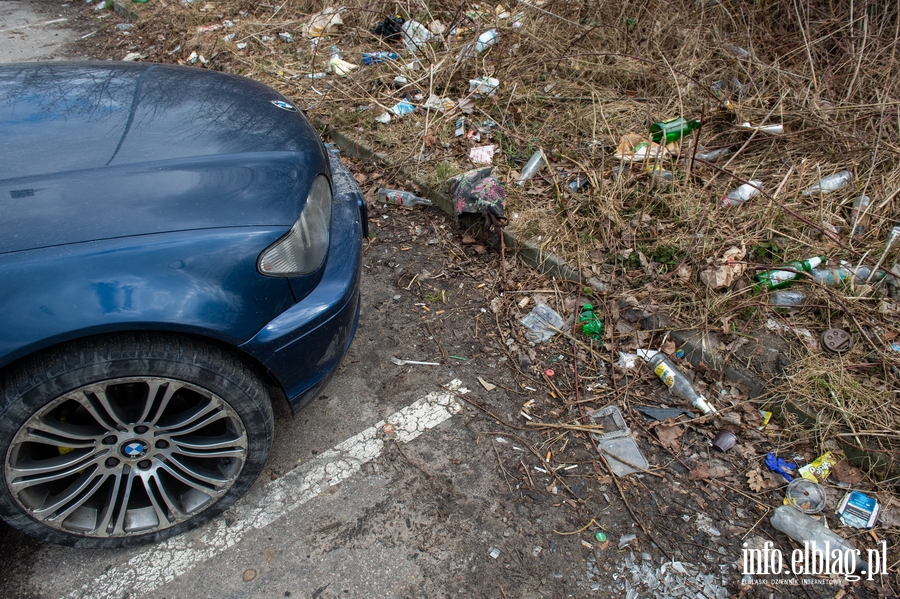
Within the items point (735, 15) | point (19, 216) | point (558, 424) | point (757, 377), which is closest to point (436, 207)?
point (558, 424)

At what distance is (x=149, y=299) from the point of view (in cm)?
179

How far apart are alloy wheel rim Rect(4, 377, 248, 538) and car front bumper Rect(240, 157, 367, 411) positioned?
235 millimetres

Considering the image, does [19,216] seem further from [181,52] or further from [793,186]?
[181,52]

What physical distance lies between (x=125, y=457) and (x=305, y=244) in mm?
983

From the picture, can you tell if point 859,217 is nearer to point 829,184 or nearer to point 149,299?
point 829,184

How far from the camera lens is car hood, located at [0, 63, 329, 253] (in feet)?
6.01

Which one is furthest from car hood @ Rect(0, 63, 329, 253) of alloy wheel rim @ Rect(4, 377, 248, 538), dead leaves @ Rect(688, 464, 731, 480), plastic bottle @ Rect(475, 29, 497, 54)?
plastic bottle @ Rect(475, 29, 497, 54)

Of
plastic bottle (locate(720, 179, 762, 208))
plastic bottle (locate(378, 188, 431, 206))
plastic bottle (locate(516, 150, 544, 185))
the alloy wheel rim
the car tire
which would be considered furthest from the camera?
plastic bottle (locate(378, 188, 431, 206))

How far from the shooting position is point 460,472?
2.55m

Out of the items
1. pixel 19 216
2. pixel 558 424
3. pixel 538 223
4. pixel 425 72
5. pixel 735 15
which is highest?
pixel 19 216

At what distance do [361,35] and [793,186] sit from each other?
4441 millimetres

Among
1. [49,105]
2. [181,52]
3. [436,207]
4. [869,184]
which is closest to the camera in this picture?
[49,105]

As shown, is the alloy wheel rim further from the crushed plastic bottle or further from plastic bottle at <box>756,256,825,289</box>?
the crushed plastic bottle

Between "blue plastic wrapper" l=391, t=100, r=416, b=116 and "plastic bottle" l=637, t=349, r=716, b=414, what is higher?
"blue plastic wrapper" l=391, t=100, r=416, b=116
